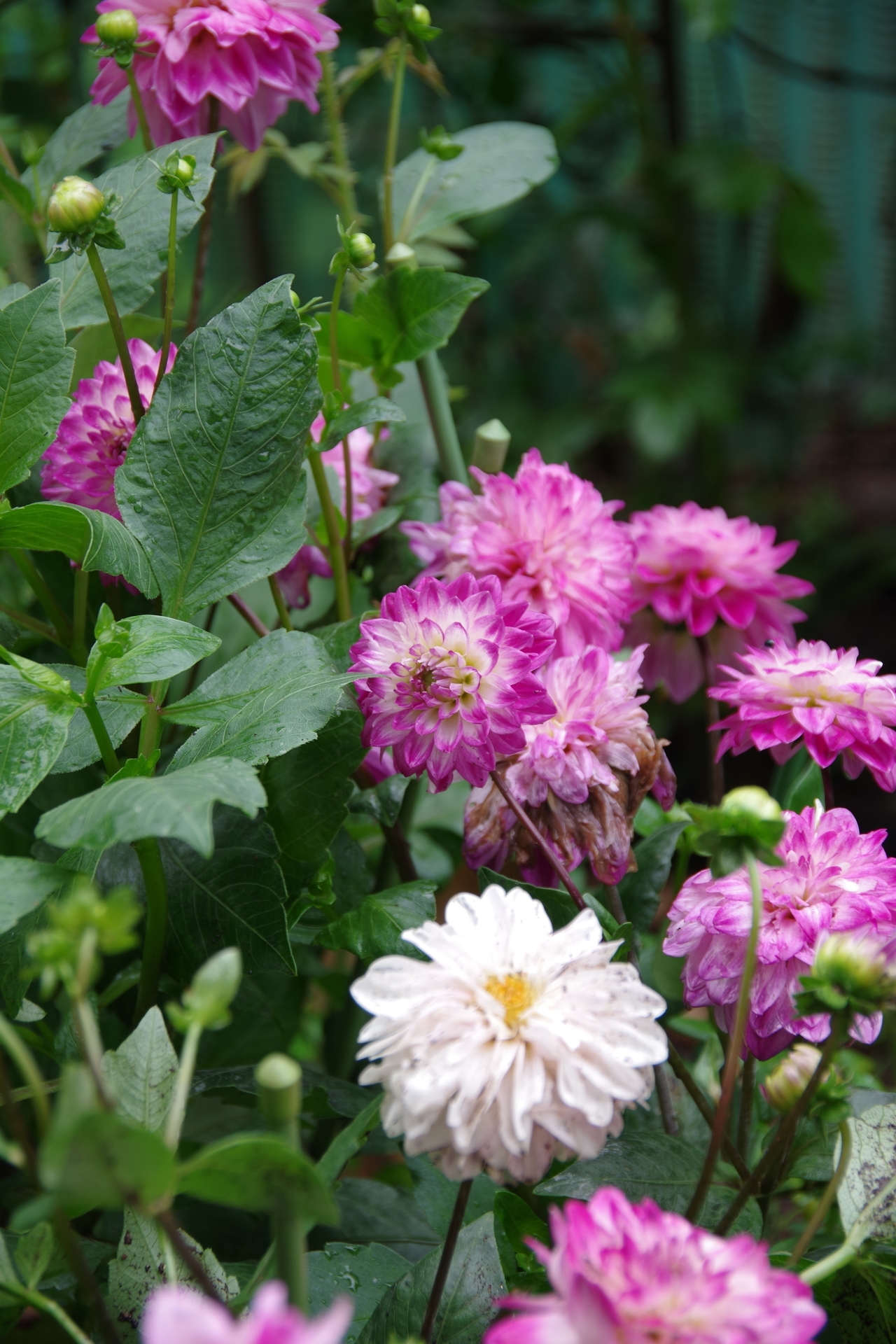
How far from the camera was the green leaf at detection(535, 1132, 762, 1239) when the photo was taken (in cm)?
28

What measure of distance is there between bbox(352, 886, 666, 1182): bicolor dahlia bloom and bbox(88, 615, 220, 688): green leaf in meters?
0.09

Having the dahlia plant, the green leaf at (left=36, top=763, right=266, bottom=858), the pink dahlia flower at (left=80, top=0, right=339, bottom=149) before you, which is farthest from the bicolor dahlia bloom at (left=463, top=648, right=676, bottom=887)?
the pink dahlia flower at (left=80, top=0, right=339, bottom=149)

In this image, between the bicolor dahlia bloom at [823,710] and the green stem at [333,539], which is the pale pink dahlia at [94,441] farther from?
the bicolor dahlia bloom at [823,710]

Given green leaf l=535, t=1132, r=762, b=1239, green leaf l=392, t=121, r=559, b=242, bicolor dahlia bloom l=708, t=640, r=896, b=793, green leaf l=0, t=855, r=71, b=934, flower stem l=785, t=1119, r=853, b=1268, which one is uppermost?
green leaf l=392, t=121, r=559, b=242

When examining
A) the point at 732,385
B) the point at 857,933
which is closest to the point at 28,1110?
the point at 857,933

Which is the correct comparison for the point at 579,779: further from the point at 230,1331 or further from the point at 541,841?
the point at 230,1331

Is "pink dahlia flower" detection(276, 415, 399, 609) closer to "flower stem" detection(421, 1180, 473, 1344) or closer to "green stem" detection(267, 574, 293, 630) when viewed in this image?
"green stem" detection(267, 574, 293, 630)

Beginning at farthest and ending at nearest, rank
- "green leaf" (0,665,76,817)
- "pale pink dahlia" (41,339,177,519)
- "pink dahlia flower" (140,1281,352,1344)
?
"pale pink dahlia" (41,339,177,519) < "green leaf" (0,665,76,817) < "pink dahlia flower" (140,1281,352,1344)

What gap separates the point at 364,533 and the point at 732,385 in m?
1.12

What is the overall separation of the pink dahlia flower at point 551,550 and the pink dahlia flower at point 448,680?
6 centimetres

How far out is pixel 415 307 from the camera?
358 millimetres

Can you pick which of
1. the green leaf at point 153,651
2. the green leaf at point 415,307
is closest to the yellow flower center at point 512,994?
the green leaf at point 153,651

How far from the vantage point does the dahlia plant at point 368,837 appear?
0.20 m

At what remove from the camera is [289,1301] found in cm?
20
